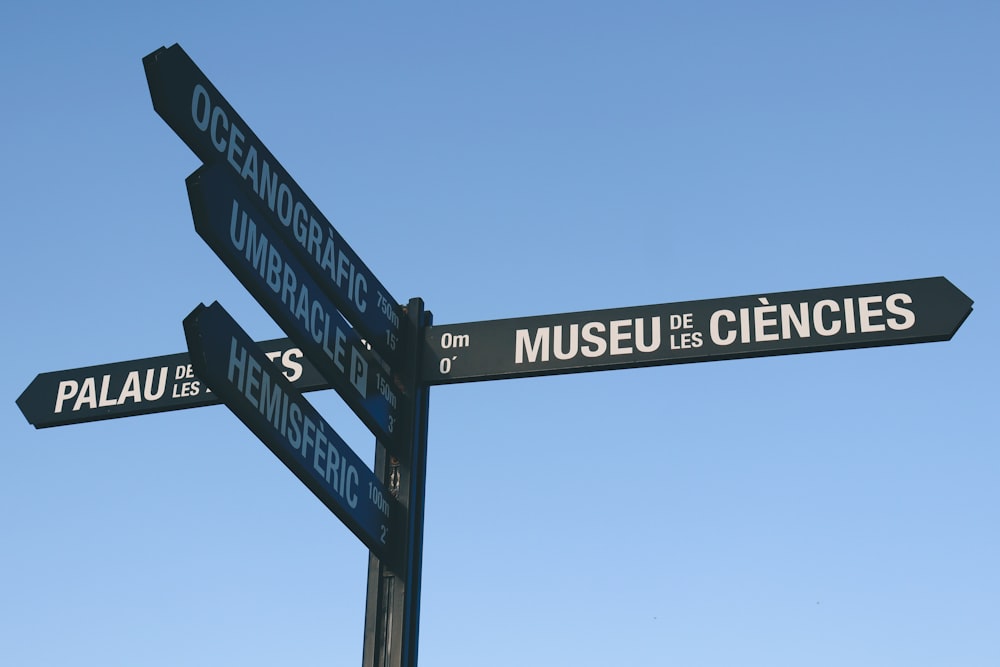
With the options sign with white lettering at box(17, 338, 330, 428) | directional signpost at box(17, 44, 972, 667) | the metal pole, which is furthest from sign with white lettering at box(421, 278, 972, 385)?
sign with white lettering at box(17, 338, 330, 428)

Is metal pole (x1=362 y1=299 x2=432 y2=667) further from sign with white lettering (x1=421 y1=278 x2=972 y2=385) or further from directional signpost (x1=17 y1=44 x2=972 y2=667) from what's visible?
sign with white lettering (x1=421 y1=278 x2=972 y2=385)

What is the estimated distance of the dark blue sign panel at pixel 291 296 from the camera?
4789mm

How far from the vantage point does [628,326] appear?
618 cm

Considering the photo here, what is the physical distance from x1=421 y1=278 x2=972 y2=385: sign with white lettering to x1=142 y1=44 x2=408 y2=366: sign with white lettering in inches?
16.1

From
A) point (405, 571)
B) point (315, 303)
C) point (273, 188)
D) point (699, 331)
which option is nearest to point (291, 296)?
point (315, 303)

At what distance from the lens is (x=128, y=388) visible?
666 cm

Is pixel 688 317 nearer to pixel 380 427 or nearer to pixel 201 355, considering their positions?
pixel 380 427

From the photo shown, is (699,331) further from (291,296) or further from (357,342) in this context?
(291,296)

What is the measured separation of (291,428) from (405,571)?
1.08 m

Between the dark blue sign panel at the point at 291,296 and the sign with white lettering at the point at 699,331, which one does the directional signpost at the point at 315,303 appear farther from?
the sign with white lettering at the point at 699,331

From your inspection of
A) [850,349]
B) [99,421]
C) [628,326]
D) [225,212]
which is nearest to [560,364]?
[628,326]

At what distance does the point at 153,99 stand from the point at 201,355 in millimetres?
902

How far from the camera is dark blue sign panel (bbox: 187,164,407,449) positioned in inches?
189

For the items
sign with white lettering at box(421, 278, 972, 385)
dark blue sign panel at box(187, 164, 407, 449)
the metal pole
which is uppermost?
sign with white lettering at box(421, 278, 972, 385)
